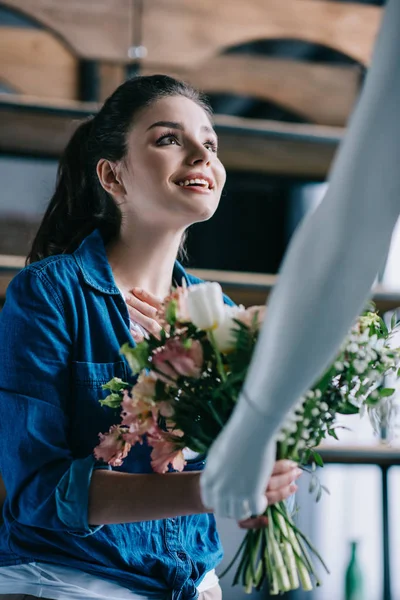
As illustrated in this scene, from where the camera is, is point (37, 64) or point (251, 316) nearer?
point (251, 316)

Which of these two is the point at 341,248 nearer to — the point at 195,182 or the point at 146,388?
the point at 146,388

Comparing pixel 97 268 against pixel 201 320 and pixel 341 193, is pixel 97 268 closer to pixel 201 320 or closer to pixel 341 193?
pixel 201 320

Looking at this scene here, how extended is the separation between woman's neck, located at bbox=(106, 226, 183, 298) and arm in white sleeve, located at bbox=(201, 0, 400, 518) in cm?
72

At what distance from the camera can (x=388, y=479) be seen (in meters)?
3.12

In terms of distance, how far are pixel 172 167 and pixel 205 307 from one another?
476 mm

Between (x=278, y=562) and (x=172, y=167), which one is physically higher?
(x=172, y=167)

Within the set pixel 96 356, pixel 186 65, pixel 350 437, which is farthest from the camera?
pixel 186 65

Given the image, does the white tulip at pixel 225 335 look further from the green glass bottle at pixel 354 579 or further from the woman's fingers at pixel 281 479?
the green glass bottle at pixel 354 579

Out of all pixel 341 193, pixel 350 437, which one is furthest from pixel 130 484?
pixel 350 437

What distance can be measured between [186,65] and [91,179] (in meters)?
1.55

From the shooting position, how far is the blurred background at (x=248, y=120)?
2.95m

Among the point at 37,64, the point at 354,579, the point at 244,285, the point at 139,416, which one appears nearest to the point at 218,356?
the point at 139,416

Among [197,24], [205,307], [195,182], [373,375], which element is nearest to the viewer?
[205,307]

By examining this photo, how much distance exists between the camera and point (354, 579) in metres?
2.99
